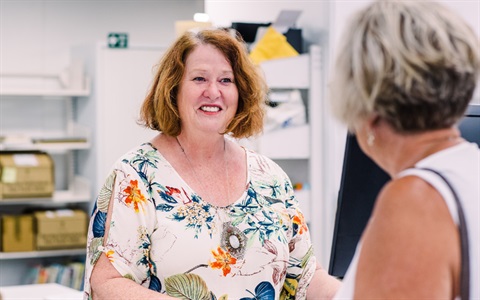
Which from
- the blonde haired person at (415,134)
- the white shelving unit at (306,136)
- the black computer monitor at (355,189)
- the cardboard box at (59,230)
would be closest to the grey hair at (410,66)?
the blonde haired person at (415,134)

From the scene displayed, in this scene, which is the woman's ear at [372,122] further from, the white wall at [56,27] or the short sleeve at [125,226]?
the white wall at [56,27]

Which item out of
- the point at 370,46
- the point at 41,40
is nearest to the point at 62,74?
the point at 41,40

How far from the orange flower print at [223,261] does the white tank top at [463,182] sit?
2.91ft

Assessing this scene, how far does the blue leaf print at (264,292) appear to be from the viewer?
1.90 meters

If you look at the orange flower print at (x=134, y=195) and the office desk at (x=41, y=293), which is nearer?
the orange flower print at (x=134, y=195)

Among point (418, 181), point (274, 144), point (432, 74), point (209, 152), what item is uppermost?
point (432, 74)

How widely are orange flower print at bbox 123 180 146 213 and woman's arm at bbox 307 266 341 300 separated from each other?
491 mm

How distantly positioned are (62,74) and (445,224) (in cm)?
552

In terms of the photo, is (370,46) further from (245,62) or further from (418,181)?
(245,62)

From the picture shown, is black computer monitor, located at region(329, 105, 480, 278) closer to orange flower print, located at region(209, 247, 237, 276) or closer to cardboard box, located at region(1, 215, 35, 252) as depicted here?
orange flower print, located at region(209, 247, 237, 276)

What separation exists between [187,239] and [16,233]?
13.4 ft

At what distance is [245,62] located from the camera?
2.04m

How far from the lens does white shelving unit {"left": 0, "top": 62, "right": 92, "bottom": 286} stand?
5812 mm

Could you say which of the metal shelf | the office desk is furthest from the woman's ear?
the metal shelf
